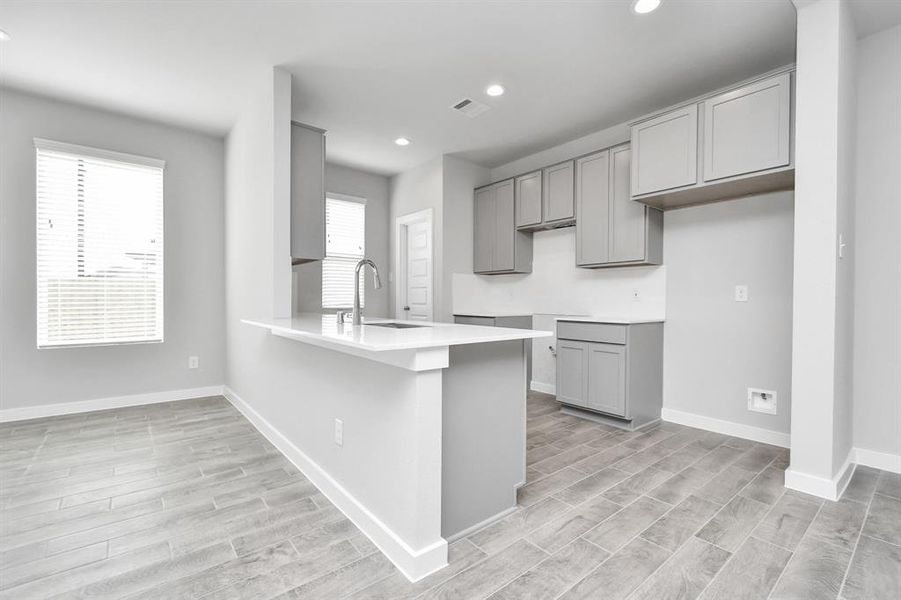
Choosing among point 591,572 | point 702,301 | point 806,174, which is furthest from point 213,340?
point 806,174

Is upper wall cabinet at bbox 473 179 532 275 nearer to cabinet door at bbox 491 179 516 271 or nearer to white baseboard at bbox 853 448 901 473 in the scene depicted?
cabinet door at bbox 491 179 516 271

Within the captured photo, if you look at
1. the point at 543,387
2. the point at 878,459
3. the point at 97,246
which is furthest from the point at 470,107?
the point at 878,459

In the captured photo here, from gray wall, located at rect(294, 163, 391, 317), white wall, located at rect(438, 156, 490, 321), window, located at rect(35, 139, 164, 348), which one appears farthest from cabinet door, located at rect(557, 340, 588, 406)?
window, located at rect(35, 139, 164, 348)

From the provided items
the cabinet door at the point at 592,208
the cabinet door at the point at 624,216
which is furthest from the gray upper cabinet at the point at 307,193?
the cabinet door at the point at 624,216

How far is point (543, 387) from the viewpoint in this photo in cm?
452

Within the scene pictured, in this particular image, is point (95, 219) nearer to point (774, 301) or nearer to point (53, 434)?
point (53, 434)

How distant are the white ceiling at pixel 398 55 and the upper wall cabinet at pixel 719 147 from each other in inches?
12.0

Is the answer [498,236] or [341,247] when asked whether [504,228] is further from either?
[341,247]

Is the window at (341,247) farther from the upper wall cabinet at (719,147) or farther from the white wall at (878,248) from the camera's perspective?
the white wall at (878,248)

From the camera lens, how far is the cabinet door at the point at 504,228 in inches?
177

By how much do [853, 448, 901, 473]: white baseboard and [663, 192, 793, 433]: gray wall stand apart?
0.38 meters

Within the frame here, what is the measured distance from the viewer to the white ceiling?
2.33 m

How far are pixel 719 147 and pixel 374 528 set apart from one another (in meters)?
3.11

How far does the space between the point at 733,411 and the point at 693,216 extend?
1.58 m
